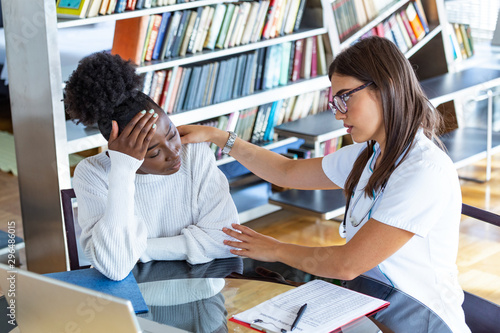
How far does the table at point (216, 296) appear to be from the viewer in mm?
1424

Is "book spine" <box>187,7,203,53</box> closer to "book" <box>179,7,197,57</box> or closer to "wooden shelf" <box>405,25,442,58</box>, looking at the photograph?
"book" <box>179,7,197,57</box>

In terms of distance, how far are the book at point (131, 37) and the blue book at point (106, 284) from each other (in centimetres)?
169

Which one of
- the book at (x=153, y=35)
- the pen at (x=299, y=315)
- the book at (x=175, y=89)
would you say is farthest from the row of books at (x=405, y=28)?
the pen at (x=299, y=315)

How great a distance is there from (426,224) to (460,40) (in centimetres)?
377

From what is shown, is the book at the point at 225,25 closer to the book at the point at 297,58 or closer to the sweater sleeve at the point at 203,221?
the book at the point at 297,58

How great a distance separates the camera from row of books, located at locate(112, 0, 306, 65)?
3.19 m

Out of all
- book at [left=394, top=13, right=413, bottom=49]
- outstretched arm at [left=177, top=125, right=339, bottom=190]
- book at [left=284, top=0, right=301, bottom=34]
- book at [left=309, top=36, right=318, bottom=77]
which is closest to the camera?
outstretched arm at [left=177, top=125, right=339, bottom=190]

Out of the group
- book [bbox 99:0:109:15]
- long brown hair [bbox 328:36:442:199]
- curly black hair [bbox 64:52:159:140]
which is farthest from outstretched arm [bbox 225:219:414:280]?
book [bbox 99:0:109:15]

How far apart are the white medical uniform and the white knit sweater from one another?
446mm

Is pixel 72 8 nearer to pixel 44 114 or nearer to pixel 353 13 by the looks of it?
pixel 44 114

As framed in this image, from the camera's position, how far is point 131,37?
3.19 meters

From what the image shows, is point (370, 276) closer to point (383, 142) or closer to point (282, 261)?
point (282, 261)

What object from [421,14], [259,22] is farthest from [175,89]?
[421,14]

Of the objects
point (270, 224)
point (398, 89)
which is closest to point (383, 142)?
point (398, 89)
